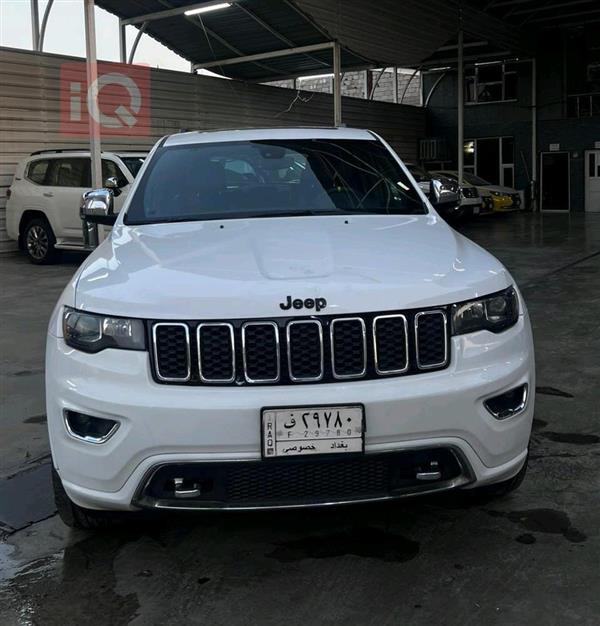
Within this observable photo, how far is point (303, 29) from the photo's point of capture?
16.0m

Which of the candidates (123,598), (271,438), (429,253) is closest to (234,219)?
(429,253)

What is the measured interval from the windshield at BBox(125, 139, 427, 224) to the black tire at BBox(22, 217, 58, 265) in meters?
8.60

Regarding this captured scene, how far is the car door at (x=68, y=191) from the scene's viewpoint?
11.9 metres

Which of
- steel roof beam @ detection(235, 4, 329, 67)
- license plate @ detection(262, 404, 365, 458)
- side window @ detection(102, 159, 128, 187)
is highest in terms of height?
steel roof beam @ detection(235, 4, 329, 67)

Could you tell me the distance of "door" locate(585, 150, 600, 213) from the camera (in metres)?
25.4

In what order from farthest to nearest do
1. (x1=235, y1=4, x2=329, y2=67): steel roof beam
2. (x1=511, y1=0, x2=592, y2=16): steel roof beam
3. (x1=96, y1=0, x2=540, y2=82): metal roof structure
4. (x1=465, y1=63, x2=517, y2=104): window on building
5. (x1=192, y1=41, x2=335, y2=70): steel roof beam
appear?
(x1=465, y1=63, x2=517, y2=104): window on building
(x1=511, y1=0, x2=592, y2=16): steel roof beam
(x1=192, y1=41, x2=335, y2=70): steel roof beam
(x1=235, y1=4, x2=329, y2=67): steel roof beam
(x1=96, y1=0, x2=540, y2=82): metal roof structure

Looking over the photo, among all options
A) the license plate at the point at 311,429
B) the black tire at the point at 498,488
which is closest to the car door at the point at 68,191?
the black tire at the point at 498,488

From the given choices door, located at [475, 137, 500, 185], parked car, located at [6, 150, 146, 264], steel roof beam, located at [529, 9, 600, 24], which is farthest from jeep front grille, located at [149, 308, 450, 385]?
door, located at [475, 137, 500, 185]

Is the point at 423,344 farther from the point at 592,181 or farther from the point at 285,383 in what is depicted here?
the point at 592,181

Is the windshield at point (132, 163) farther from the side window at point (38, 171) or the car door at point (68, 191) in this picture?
the side window at point (38, 171)

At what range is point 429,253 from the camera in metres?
2.98

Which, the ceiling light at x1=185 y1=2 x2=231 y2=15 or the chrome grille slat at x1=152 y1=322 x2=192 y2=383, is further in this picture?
the ceiling light at x1=185 y1=2 x2=231 y2=15

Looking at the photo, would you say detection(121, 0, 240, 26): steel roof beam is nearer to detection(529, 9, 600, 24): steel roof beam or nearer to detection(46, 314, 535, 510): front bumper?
detection(529, 9, 600, 24): steel roof beam

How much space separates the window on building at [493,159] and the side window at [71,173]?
18349 millimetres
